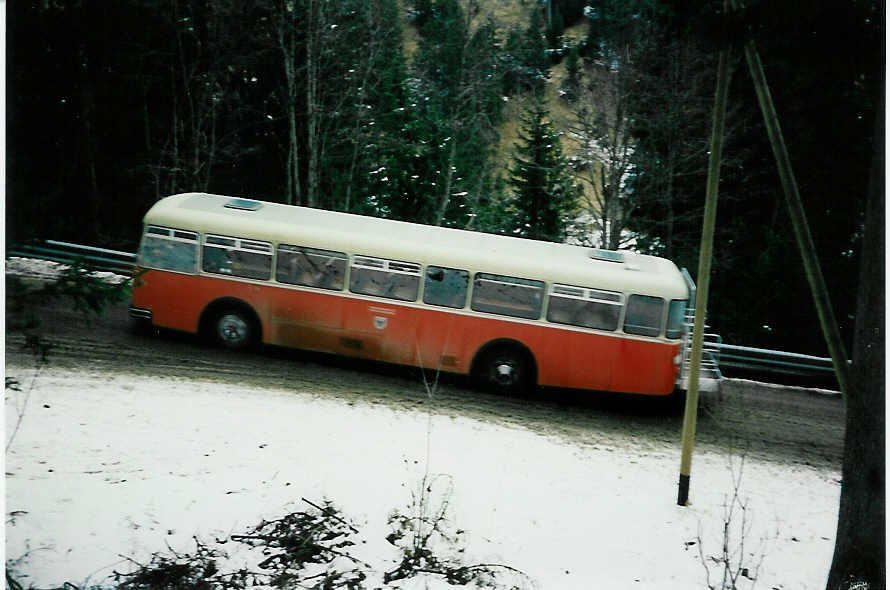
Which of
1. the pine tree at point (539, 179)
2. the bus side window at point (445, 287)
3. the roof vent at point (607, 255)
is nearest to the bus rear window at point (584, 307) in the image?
the roof vent at point (607, 255)

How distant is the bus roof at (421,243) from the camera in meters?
7.09

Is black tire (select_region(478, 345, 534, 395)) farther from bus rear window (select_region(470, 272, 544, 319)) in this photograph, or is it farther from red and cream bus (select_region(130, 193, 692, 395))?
bus rear window (select_region(470, 272, 544, 319))

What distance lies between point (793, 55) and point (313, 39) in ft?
20.1

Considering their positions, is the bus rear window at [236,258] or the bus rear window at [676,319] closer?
the bus rear window at [676,319]

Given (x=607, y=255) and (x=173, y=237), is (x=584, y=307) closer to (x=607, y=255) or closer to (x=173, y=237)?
(x=607, y=255)

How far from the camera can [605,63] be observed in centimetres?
748

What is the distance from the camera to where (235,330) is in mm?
7609

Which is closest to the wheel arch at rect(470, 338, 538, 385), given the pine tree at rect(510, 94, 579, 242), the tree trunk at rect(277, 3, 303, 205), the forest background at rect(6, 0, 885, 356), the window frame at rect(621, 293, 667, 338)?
the window frame at rect(621, 293, 667, 338)

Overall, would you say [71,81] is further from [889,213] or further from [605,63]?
[889,213]

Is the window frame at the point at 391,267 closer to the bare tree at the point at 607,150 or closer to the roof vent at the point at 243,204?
the roof vent at the point at 243,204

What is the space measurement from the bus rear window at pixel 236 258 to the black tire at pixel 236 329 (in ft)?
1.41

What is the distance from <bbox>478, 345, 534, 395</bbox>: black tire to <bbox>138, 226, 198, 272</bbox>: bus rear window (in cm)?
340

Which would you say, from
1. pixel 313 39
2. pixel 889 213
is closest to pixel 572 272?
pixel 889 213

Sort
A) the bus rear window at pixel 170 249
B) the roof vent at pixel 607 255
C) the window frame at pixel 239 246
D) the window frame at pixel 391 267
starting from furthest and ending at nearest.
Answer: the bus rear window at pixel 170 249 < the window frame at pixel 239 246 < the window frame at pixel 391 267 < the roof vent at pixel 607 255
